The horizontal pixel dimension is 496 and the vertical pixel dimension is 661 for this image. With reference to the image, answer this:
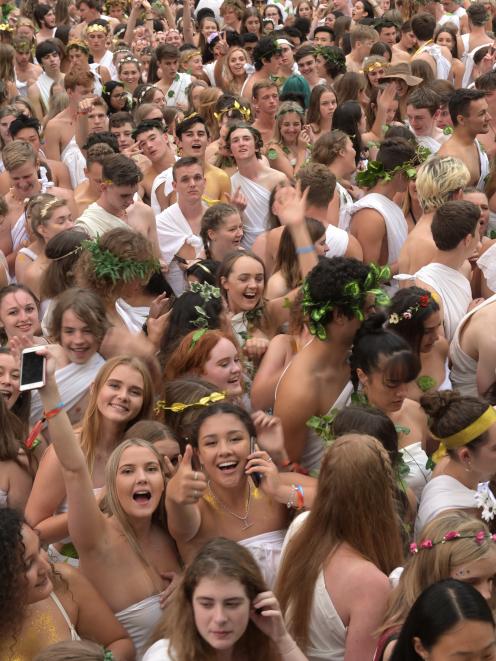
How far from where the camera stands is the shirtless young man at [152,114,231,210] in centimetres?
769

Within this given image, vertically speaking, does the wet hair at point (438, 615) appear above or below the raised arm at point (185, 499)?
above

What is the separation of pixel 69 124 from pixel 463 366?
4.78 metres

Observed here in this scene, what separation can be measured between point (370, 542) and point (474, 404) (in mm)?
998

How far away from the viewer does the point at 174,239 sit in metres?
7.12

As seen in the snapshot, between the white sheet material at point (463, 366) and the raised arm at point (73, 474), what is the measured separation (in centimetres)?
233

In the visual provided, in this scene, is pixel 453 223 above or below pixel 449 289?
above

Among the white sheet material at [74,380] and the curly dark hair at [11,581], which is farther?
the white sheet material at [74,380]

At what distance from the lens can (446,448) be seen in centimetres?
432

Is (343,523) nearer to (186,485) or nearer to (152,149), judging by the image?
(186,485)

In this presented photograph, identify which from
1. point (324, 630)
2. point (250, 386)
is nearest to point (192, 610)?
point (324, 630)

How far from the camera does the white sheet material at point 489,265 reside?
6.09 metres

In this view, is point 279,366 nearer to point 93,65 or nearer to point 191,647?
point 191,647

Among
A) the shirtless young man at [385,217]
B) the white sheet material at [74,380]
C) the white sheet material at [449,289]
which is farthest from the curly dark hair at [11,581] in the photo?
the shirtless young man at [385,217]

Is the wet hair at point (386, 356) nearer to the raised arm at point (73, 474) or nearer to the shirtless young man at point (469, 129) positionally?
the raised arm at point (73, 474)
